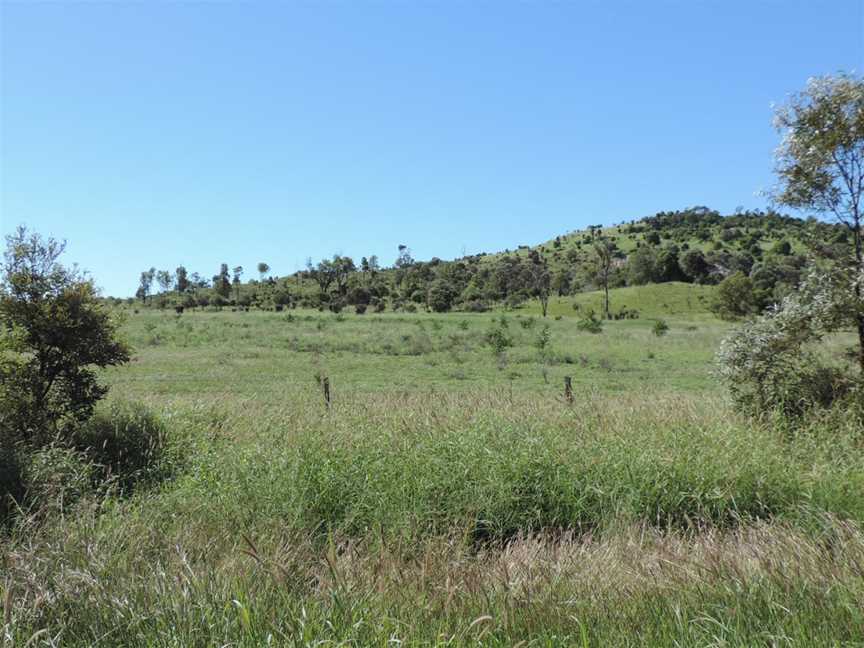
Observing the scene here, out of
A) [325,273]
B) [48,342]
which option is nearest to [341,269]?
[325,273]

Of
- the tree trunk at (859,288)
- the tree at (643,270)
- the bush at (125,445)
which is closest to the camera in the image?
the bush at (125,445)

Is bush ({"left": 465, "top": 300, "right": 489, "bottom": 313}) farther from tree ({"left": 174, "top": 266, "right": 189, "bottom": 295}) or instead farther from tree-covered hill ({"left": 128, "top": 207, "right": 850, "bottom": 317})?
tree ({"left": 174, "top": 266, "right": 189, "bottom": 295})

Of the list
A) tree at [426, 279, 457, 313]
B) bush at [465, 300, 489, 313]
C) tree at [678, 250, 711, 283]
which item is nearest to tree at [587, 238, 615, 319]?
tree at [678, 250, 711, 283]

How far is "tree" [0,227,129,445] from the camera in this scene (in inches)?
366

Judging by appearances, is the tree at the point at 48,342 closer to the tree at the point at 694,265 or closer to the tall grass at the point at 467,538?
the tall grass at the point at 467,538

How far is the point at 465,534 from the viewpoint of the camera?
5.80 m

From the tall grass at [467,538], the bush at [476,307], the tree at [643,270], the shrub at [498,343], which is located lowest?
the shrub at [498,343]

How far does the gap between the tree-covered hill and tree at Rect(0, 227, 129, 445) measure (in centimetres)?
5607

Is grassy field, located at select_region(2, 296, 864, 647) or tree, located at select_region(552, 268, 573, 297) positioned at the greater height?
tree, located at select_region(552, 268, 573, 297)

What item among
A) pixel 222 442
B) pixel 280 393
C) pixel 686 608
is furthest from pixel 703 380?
pixel 686 608

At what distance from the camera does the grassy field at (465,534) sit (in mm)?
3479

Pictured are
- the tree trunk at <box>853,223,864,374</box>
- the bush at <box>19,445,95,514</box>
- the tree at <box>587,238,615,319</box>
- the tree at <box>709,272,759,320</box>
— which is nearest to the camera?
the bush at <box>19,445,95,514</box>

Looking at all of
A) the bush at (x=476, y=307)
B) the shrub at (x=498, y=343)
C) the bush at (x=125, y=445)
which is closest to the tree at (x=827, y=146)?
the bush at (x=125, y=445)

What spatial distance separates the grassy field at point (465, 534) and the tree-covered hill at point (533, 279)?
52.9 metres
